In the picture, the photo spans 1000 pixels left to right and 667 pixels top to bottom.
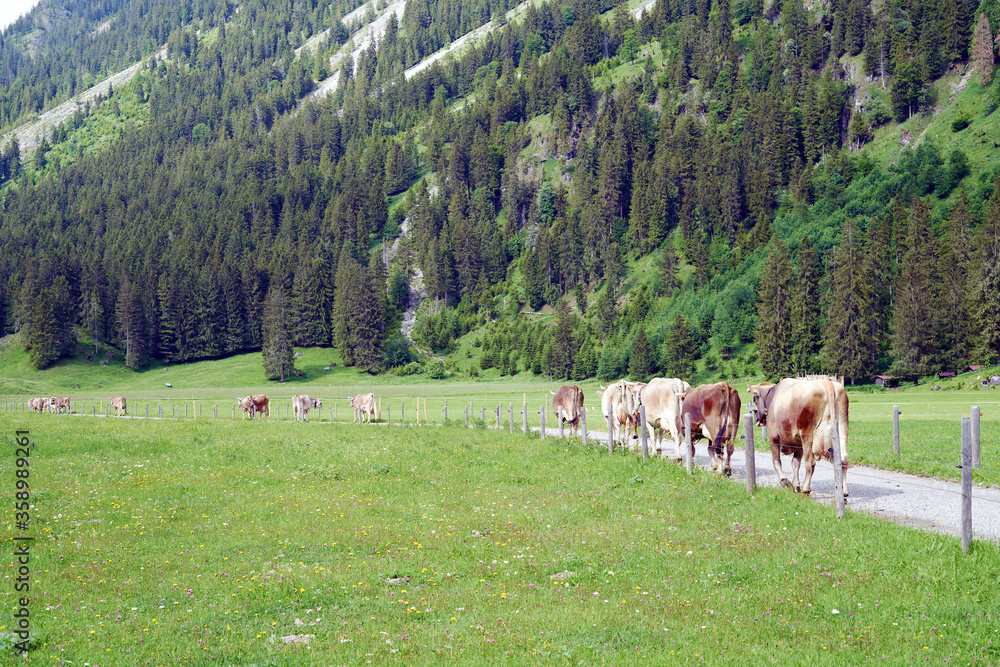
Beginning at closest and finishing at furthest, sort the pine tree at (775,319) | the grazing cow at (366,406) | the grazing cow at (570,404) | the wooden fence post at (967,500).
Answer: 1. the wooden fence post at (967,500)
2. the grazing cow at (570,404)
3. the grazing cow at (366,406)
4. the pine tree at (775,319)

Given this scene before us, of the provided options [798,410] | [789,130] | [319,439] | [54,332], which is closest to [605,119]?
[789,130]

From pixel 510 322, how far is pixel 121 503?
456 ft

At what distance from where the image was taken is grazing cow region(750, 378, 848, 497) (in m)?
16.6

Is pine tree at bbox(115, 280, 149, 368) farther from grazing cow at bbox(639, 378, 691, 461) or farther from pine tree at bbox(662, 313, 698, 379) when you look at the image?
grazing cow at bbox(639, 378, 691, 461)

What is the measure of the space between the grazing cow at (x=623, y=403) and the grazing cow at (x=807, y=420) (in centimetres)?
1070

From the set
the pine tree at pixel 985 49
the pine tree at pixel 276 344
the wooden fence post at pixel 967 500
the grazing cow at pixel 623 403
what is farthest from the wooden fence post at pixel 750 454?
the pine tree at pixel 985 49

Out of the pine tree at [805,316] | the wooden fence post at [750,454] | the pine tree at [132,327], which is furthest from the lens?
the pine tree at [132,327]

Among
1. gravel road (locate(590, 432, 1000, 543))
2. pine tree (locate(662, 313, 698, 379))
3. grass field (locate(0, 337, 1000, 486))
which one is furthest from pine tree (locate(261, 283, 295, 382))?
gravel road (locate(590, 432, 1000, 543))

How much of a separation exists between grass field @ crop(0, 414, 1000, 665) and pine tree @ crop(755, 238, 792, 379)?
79.4m

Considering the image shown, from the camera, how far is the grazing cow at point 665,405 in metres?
24.4

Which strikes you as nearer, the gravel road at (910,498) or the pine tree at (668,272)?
the gravel road at (910,498)

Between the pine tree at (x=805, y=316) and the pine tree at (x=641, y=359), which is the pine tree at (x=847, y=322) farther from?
the pine tree at (x=641, y=359)

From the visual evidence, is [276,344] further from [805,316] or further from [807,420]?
[807,420]

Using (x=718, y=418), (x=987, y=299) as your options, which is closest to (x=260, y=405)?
(x=718, y=418)
